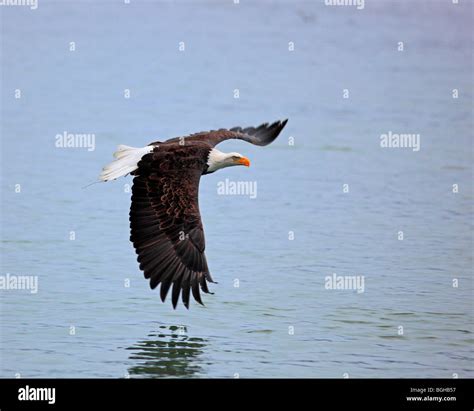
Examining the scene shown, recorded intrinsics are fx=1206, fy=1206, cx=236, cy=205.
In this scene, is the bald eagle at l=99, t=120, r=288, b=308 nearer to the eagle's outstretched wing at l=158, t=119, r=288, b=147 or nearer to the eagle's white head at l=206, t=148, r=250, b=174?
the eagle's white head at l=206, t=148, r=250, b=174

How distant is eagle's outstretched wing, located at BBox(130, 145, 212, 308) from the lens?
35.8 ft

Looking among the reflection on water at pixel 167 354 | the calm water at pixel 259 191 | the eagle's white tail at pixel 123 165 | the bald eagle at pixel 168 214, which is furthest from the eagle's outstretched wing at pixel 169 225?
the calm water at pixel 259 191

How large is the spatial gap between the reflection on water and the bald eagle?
53cm

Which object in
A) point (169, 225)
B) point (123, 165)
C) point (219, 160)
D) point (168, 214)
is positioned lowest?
point (169, 225)

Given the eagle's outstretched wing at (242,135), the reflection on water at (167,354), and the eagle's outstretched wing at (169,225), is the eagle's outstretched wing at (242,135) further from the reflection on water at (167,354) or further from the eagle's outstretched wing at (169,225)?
the reflection on water at (167,354)

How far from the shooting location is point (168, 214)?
11258mm

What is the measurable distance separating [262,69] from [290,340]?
44.3 ft

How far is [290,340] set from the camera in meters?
11.7

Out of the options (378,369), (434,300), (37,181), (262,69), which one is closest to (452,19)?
(262,69)

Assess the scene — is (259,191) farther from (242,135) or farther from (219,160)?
(219,160)

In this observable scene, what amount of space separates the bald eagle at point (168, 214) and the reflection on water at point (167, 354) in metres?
0.53

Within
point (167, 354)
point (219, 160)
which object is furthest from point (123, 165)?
point (167, 354)

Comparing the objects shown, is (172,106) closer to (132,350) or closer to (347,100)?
(347,100)

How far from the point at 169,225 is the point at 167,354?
119 cm
